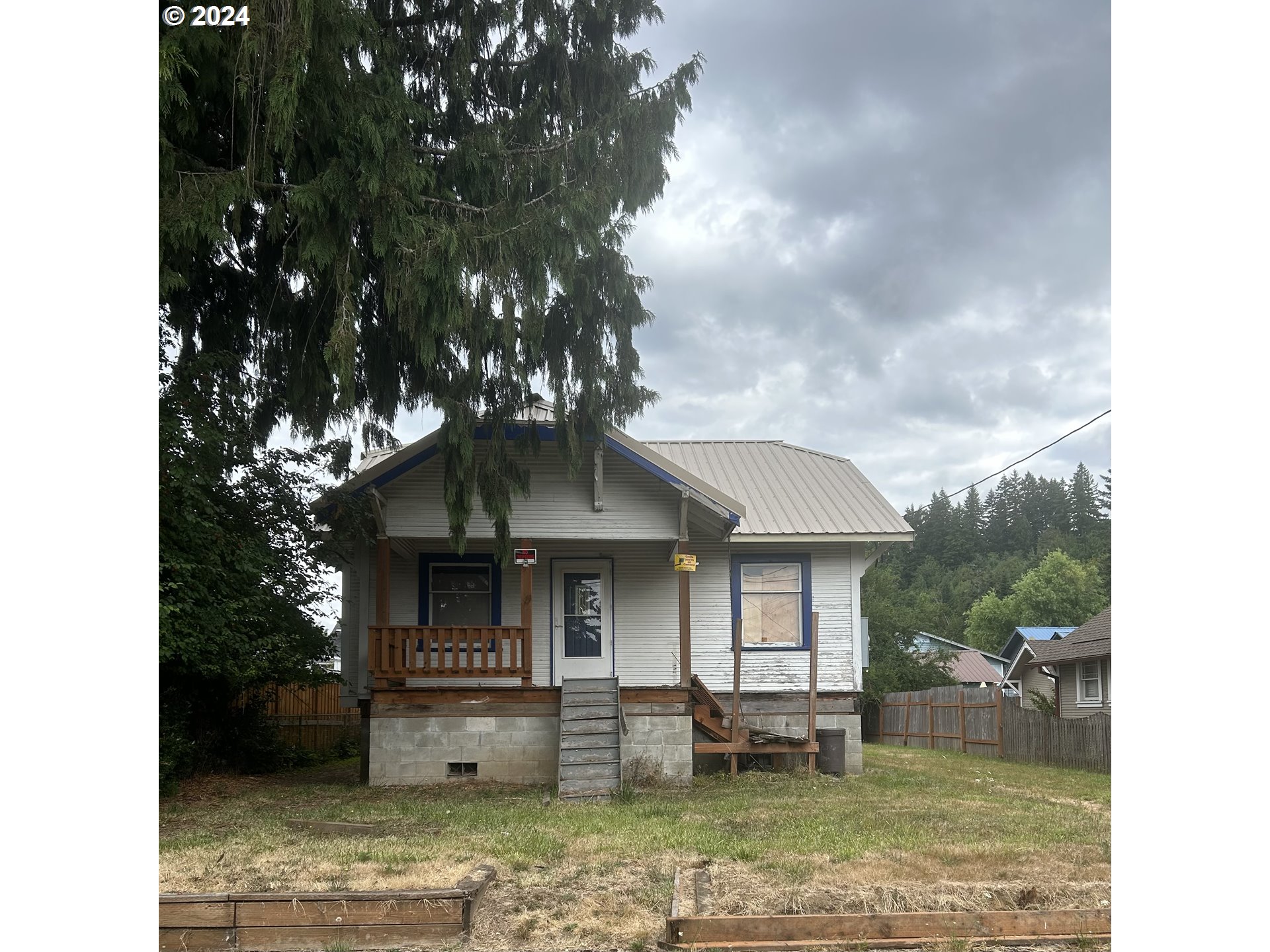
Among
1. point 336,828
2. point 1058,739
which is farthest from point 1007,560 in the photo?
point 336,828

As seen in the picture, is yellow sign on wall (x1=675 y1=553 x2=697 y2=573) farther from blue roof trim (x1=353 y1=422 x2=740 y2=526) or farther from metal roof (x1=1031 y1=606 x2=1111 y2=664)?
metal roof (x1=1031 y1=606 x2=1111 y2=664)

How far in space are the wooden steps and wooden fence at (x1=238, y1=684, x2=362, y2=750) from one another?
8.29m

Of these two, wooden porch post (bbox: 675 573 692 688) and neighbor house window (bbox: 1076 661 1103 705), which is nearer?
wooden porch post (bbox: 675 573 692 688)

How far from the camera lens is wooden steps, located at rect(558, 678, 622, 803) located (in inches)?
402

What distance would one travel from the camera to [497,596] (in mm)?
13812

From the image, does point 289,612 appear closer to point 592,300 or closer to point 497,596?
point 497,596

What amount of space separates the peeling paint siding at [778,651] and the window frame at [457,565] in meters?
2.58

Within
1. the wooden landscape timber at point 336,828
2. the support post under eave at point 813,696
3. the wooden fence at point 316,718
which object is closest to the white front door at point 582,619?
the support post under eave at point 813,696

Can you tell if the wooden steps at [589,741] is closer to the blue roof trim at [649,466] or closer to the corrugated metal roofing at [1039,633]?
the blue roof trim at [649,466]

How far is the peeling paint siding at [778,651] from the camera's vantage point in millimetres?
13969

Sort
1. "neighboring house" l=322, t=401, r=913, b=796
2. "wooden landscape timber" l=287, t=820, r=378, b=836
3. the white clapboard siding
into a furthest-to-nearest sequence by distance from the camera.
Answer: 1. the white clapboard siding
2. "neighboring house" l=322, t=401, r=913, b=796
3. "wooden landscape timber" l=287, t=820, r=378, b=836

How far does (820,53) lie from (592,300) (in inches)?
182

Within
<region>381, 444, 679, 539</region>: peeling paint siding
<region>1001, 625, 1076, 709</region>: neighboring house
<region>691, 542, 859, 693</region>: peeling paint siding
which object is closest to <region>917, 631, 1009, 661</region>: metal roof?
<region>1001, 625, 1076, 709</region>: neighboring house
